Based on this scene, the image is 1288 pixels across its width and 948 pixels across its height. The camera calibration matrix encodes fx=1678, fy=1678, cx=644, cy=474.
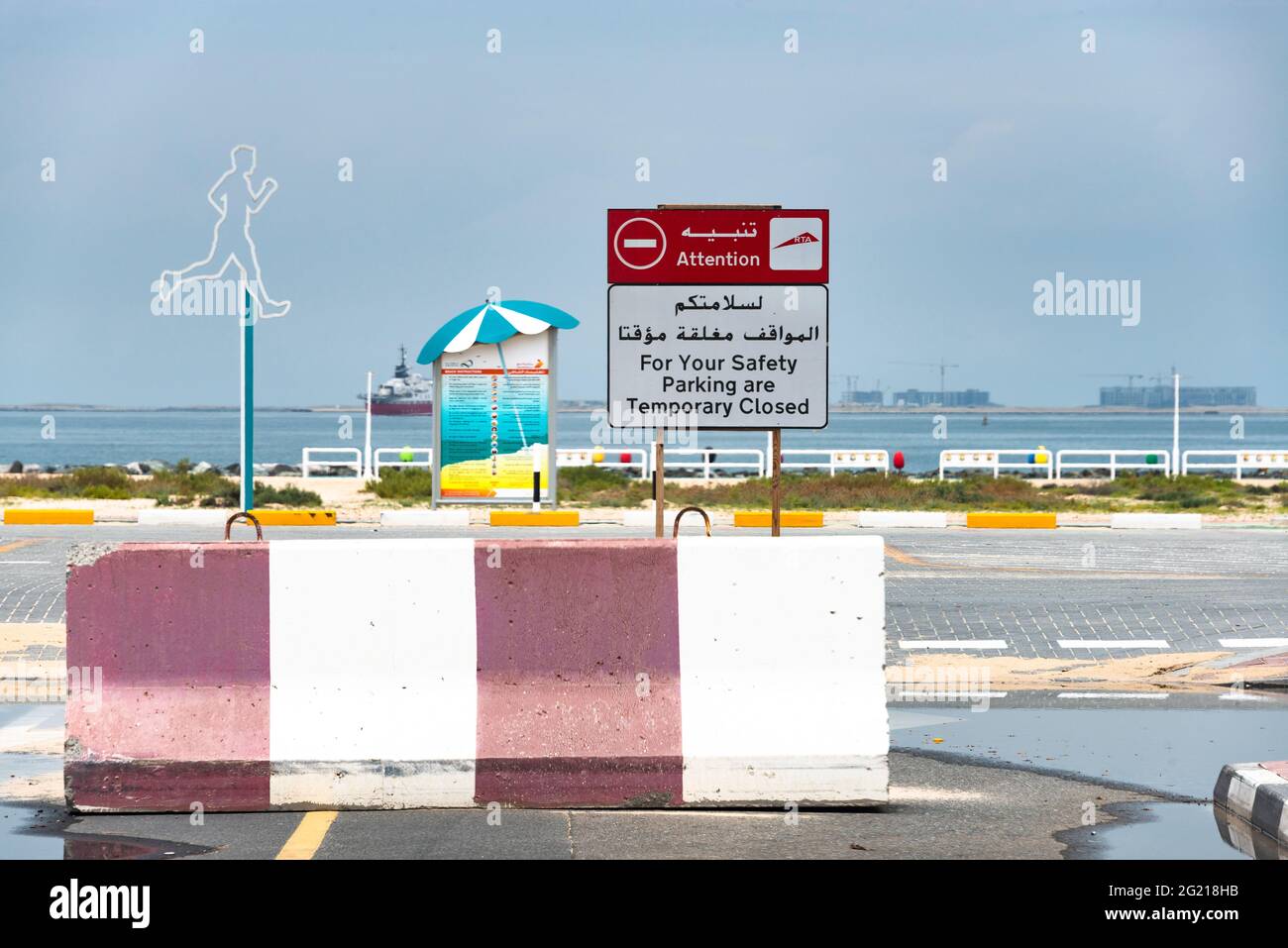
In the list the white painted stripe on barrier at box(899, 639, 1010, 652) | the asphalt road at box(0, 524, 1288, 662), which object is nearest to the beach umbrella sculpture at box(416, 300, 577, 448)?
the asphalt road at box(0, 524, 1288, 662)

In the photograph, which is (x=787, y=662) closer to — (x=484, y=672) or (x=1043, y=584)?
(x=484, y=672)

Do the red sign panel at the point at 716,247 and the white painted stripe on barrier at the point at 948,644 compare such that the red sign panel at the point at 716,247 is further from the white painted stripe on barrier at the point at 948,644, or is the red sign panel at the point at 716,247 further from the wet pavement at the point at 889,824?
the white painted stripe on barrier at the point at 948,644

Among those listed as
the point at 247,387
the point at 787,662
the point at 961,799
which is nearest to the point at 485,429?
the point at 247,387

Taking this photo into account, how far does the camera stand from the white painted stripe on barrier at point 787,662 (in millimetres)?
7430

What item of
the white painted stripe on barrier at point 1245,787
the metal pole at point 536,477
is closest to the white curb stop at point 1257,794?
the white painted stripe on barrier at point 1245,787

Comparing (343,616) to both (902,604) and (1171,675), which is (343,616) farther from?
(902,604)

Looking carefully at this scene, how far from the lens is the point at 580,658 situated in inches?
293

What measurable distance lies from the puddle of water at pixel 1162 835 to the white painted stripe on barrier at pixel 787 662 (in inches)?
41.3

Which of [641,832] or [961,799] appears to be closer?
[641,832]

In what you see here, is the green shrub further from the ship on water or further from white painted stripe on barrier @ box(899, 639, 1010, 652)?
the ship on water

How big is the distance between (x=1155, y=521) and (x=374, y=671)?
2066cm

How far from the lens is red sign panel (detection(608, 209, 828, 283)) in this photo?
8.55m
